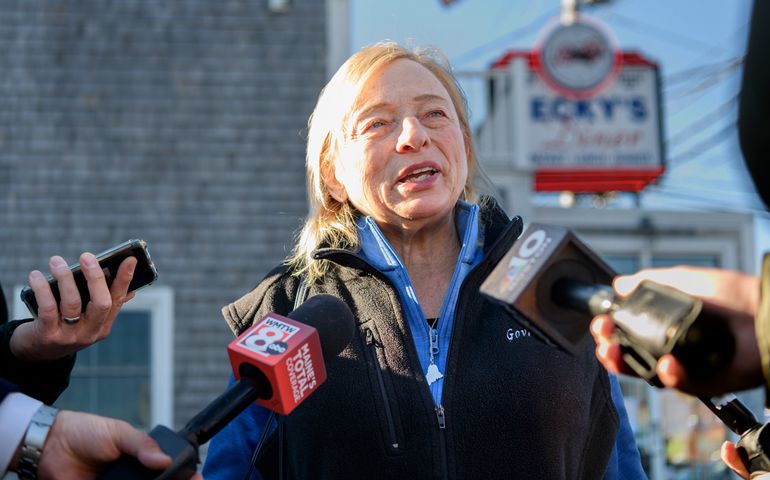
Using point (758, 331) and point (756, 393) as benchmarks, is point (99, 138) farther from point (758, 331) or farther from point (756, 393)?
point (758, 331)

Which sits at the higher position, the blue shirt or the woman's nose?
the woman's nose

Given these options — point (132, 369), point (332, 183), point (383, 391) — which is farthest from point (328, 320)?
point (132, 369)

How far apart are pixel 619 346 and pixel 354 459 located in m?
1.17

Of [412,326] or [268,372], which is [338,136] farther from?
[268,372]

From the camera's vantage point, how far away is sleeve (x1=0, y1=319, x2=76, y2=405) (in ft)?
8.98

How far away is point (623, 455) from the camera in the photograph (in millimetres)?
3096

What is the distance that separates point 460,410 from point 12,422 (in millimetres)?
1174

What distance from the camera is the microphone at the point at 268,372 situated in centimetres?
197

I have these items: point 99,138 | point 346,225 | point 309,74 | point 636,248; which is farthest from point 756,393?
point 346,225

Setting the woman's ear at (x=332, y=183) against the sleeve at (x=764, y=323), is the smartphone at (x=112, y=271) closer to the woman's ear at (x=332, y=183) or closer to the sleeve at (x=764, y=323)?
the woman's ear at (x=332, y=183)

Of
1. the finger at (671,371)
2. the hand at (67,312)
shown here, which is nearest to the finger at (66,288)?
the hand at (67,312)

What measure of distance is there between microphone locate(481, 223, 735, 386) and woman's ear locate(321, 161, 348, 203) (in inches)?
57.6

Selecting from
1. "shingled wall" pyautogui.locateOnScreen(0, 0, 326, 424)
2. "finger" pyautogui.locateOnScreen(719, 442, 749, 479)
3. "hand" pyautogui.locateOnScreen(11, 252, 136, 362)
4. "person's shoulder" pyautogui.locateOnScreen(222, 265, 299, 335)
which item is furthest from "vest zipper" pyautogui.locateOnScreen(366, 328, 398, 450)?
"shingled wall" pyautogui.locateOnScreen(0, 0, 326, 424)

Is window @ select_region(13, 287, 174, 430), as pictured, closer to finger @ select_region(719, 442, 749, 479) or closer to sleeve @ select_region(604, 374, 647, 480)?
sleeve @ select_region(604, 374, 647, 480)
